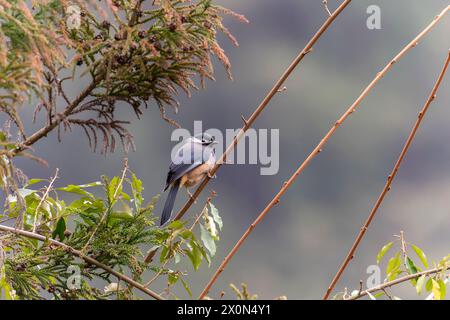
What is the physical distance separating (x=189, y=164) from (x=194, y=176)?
0.12 meters

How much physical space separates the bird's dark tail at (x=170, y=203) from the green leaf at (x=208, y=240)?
0.54 meters

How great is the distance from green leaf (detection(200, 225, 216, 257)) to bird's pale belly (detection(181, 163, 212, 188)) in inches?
49.3

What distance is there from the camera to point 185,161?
15.5 feet

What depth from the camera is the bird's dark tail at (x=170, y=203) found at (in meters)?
4.07

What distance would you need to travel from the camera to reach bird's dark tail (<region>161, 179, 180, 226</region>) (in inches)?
160

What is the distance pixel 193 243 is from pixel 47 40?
1359 mm

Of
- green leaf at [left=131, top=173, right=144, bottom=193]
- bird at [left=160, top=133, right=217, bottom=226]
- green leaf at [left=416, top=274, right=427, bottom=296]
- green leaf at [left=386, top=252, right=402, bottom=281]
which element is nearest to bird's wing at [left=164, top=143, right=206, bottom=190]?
bird at [left=160, top=133, right=217, bottom=226]

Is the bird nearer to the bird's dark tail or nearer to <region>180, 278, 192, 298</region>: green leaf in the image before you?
the bird's dark tail

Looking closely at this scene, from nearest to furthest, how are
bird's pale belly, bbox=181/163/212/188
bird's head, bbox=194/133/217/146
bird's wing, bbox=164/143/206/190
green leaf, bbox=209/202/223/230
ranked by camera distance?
green leaf, bbox=209/202/223/230, bird's wing, bbox=164/143/206/190, bird's pale belly, bbox=181/163/212/188, bird's head, bbox=194/133/217/146

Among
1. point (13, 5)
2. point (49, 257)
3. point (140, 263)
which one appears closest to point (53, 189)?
point (49, 257)

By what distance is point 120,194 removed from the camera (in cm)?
378

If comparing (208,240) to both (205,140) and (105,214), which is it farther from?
(205,140)

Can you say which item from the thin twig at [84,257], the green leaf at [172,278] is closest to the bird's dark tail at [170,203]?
the green leaf at [172,278]
